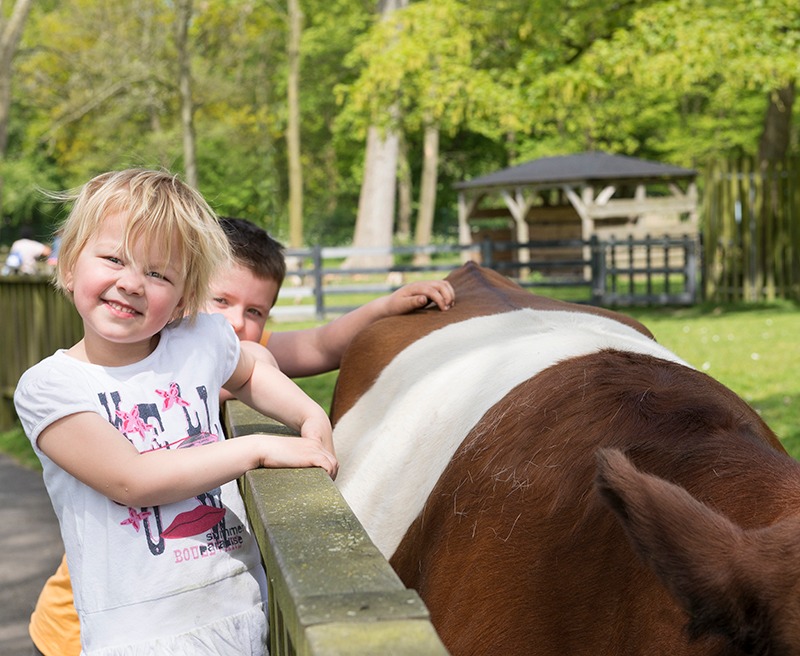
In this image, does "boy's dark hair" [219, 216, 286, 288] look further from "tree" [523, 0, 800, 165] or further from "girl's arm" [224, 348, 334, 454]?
"tree" [523, 0, 800, 165]

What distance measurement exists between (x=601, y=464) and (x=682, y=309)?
17.4 meters

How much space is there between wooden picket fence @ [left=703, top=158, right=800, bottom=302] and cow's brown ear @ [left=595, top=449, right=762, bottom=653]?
1670cm

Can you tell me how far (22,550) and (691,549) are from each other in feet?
16.4

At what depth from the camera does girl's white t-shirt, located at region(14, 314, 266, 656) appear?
2.06 metres

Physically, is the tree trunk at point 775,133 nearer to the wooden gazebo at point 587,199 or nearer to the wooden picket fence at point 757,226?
the wooden picket fence at point 757,226

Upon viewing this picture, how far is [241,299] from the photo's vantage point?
3.17m

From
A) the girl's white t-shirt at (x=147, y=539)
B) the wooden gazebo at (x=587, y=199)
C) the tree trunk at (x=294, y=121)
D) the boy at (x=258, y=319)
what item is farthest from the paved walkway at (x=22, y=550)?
the tree trunk at (x=294, y=121)

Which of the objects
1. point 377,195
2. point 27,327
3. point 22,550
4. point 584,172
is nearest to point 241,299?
point 22,550

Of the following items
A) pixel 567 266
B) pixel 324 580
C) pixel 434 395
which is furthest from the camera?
pixel 567 266

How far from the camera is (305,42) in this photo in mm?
40125

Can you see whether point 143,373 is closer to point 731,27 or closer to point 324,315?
point 731,27

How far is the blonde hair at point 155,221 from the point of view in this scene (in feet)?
6.86

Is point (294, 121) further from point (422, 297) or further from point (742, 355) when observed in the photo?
point (422, 297)

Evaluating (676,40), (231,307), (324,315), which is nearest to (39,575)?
(231,307)
